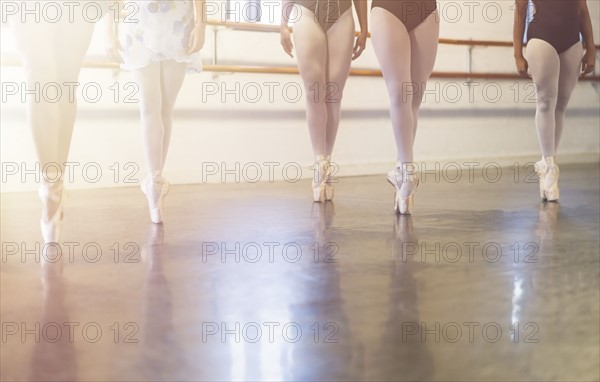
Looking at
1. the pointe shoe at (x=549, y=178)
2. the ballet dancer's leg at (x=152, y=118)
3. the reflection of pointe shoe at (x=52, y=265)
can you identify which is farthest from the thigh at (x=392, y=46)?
the reflection of pointe shoe at (x=52, y=265)

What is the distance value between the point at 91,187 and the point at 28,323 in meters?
3.16

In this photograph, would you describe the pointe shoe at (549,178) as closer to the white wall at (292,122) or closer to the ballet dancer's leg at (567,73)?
the ballet dancer's leg at (567,73)

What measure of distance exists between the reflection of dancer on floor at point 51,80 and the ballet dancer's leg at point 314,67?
4.15ft

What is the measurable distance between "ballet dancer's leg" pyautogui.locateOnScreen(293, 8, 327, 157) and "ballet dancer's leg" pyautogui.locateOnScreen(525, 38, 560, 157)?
0.93m

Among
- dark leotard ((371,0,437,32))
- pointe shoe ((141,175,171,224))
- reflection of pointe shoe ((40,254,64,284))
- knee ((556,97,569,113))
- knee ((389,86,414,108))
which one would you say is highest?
dark leotard ((371,0,437,32))

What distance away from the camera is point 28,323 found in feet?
4.74

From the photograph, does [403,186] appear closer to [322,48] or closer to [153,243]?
[322,48]

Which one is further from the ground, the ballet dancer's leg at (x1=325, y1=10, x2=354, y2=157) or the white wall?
the ballet dancer's leg at (x1=325, y1=10, x2=354, y2=157)

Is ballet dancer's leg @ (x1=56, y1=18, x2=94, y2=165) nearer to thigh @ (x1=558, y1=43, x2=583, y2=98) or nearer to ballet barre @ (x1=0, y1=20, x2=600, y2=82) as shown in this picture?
ballet barre @ (x1=0, y1=20, x2=600, y2=82)

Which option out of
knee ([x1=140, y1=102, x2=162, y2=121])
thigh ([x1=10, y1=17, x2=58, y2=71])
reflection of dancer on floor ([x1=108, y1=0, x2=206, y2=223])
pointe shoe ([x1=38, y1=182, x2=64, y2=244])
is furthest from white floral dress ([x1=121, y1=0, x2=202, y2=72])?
pointe shoe ([x1=38, y1=182, x2=64, y2=244])

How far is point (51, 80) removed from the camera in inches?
88.1

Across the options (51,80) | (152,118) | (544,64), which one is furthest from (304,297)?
(544,64)

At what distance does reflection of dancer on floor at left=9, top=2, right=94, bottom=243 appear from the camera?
2.20 m

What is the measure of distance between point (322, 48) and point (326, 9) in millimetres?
168
